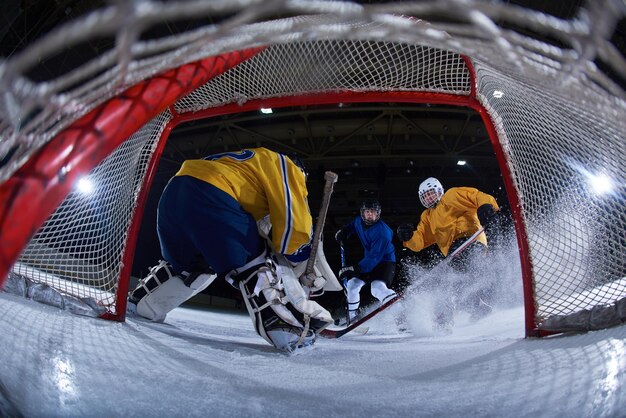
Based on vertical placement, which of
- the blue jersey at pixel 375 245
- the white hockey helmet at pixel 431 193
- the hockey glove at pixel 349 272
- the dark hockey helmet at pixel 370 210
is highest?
the white hockey helmet at pixel 431 193

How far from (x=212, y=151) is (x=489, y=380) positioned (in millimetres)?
8077

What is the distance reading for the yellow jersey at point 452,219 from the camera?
3330 mm

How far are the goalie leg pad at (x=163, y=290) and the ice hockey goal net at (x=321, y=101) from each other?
16cm

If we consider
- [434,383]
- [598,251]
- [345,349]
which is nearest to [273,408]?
[434,383]

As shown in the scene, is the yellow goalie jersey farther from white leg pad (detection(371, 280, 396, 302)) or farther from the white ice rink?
white leg pad (detection(371, 280, 396, 302))

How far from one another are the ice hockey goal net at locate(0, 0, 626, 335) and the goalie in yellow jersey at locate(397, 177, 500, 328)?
135cm

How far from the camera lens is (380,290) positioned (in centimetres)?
364

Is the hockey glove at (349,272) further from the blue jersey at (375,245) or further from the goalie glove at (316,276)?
the goalie glove at (316,276)

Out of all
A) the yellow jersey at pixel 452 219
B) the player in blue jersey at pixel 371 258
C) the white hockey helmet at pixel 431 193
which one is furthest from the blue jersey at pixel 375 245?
the white hockey helmet at pixel 431 193

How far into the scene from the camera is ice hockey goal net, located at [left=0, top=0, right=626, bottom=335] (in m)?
0.51

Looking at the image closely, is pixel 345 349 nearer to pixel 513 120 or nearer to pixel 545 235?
pixel 545 235

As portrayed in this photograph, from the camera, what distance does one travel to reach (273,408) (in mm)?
804

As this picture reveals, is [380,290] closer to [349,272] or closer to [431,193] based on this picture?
[349,272]

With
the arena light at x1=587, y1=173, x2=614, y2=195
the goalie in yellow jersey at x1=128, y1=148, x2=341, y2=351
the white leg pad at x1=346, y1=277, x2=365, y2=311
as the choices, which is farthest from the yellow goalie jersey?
the white leg pad at x1=346, y1=277, x2=365, y2=311
